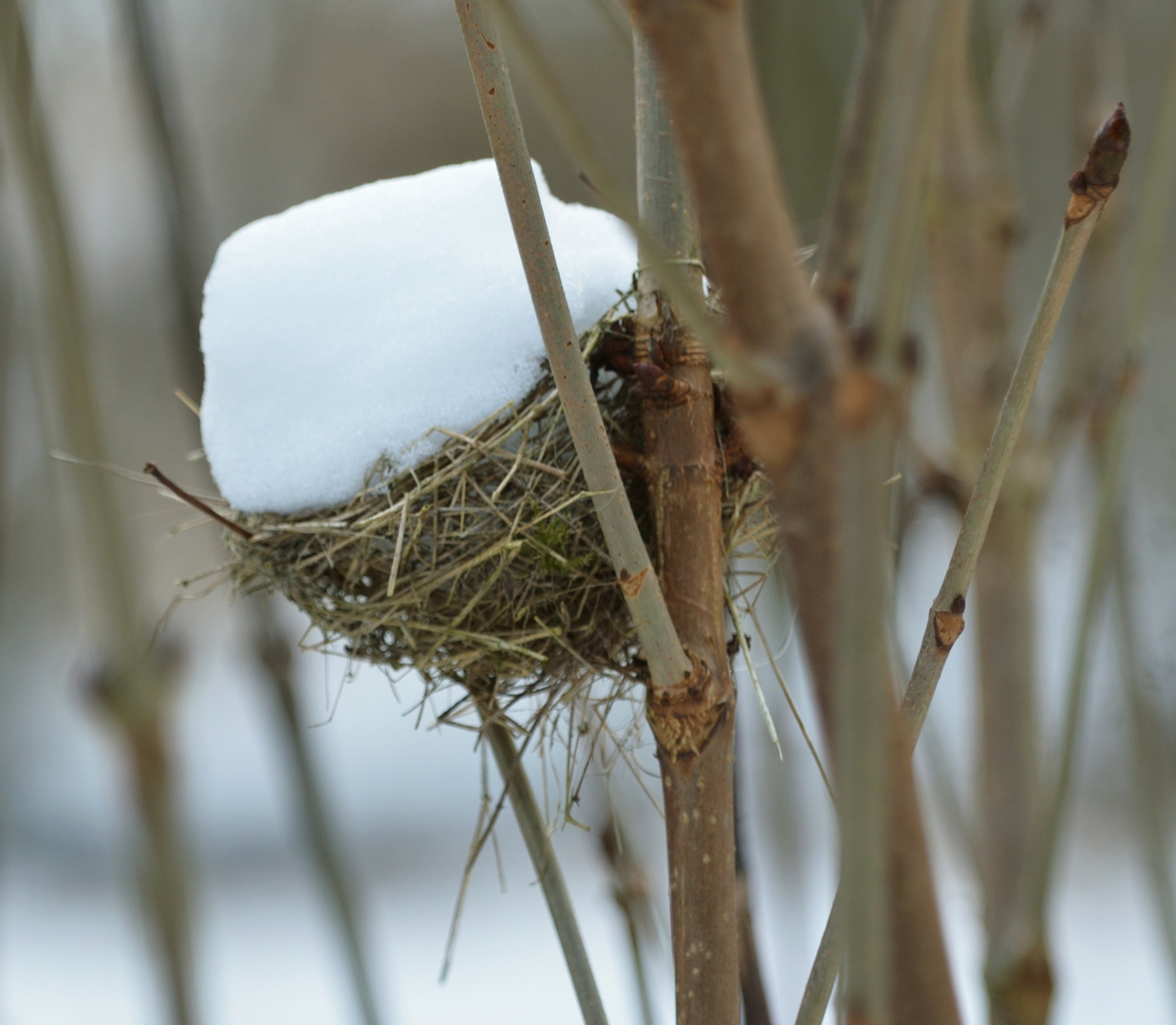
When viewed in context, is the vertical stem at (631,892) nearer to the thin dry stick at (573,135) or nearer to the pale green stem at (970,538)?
the pale green stem at (970,538)

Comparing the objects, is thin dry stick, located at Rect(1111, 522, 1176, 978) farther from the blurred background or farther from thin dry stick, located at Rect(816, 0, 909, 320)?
the blurred background

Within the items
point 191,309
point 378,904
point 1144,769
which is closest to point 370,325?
point 191,309

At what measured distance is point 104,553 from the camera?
1.05ft

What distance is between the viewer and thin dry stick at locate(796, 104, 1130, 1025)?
37 cm

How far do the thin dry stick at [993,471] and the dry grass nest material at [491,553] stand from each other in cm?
17

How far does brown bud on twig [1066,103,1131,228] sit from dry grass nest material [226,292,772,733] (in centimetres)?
24

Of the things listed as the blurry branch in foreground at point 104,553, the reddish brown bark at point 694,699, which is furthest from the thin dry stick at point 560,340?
the blurry branch in foreground at point 104,553

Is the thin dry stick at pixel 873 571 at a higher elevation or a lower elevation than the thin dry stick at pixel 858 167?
lower

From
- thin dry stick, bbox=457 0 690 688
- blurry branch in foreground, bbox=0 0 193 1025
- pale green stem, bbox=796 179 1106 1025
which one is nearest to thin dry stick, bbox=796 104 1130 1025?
pale green stem, bbox=796 179 1106 1025

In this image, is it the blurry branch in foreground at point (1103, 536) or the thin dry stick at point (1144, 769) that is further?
the thin dry stick at point (1144, 769)

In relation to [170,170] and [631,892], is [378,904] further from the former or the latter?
[170,170]

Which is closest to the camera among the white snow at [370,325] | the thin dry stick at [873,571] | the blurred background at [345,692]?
the thin dry stick at [873,571]

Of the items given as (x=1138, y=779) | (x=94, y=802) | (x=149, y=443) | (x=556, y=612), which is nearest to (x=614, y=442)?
(x=556, y=612)

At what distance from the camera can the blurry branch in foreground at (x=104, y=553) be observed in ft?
1.01
